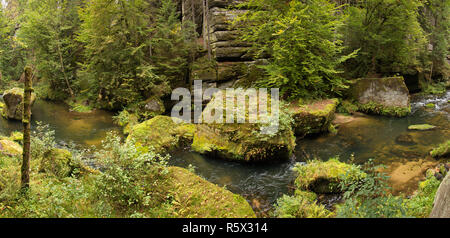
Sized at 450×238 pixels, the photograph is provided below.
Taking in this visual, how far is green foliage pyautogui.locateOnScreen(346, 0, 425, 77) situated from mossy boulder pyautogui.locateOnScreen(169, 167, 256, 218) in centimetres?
1729

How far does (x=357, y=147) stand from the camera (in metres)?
11.1

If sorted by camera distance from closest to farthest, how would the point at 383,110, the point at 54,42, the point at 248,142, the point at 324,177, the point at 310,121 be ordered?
the point at 324,177 < the point at 248,142 < the point at 310,121 < the point at 383,110 < the point at 54,42

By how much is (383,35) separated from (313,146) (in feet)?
41.2

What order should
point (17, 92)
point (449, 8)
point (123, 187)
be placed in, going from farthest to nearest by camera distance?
1. point (449, 8)
2. point (17, 92)
3. point (123, 187)

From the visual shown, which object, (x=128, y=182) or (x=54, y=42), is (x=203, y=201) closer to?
(x=128, y=182)

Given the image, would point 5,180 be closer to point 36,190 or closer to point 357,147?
point 36,190

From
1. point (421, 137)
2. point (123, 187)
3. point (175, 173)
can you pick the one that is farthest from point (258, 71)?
point (123, 187)

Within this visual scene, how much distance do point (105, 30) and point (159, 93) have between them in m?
5.79

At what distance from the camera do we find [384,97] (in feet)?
53.4

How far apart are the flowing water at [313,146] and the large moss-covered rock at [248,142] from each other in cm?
35

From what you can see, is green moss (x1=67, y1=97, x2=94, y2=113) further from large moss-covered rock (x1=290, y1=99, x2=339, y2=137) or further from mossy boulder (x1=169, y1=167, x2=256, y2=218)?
mossy boulder (x1=169, y1=167, x2=256, y2=218)

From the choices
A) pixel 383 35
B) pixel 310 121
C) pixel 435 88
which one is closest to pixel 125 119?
pixel 310 121

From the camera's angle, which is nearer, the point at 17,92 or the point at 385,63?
the point at 17,92
